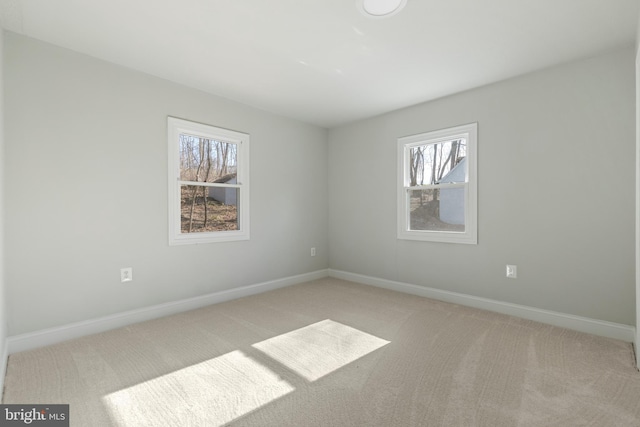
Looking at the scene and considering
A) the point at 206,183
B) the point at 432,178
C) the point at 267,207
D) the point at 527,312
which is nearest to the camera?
the point at 527,312

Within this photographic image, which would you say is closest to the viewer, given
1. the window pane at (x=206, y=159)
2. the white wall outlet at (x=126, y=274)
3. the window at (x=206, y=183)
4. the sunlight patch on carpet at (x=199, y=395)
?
the sunlight patch on carpet at (x=199, y=395)

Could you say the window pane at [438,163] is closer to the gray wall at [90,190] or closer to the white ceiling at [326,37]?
the white ceiling at [326,37]

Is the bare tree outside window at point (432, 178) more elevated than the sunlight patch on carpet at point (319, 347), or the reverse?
the bare tree outside window at point (432, 178)

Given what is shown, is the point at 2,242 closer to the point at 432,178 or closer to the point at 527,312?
the point at 432,178

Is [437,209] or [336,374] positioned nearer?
[336,374]

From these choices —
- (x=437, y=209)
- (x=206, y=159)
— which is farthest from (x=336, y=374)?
(x=206, y=159)

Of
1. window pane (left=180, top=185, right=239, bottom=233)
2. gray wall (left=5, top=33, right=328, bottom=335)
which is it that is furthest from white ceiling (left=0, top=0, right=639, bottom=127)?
window pane (left=180, top=185, right=239, bottom=233)

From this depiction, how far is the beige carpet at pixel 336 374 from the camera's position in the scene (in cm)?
163

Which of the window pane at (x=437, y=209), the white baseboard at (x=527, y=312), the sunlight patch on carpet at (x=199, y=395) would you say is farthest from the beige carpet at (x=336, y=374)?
the window pane at (x=437, y=209)

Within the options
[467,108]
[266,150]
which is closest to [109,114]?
[266,150]

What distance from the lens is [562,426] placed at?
60.5 inches

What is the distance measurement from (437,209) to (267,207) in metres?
2.19

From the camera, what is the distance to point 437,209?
3.81 m

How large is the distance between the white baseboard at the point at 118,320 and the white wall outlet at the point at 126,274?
305 millimetres
